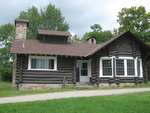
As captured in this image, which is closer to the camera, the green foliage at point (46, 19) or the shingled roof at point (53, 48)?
the shingled roof at point (53, 48)

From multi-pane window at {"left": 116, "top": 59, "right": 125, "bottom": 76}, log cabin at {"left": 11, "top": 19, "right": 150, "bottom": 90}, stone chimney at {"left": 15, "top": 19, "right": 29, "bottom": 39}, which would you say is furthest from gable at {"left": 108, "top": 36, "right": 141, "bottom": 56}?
stone chimney at {"left": 15, "top": 19, "right": 29, "bottom": 39}

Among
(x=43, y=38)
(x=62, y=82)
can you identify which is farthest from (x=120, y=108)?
(x=43, y=38)

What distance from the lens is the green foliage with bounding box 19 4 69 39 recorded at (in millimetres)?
41281

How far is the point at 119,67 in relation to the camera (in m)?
17.3

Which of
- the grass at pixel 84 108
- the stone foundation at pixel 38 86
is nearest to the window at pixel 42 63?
the stone foundation at pixel 38 86

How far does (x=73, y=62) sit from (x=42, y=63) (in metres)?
2.91

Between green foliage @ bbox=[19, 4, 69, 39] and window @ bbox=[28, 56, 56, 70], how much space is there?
25.7 m

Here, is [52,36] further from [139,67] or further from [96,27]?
[96,27]

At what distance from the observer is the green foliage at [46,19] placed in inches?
1625

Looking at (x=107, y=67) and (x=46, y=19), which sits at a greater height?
(x=46, y=19)

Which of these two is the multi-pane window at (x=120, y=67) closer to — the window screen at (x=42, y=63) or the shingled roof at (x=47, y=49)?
the shingled roof at (x=47, y=49)

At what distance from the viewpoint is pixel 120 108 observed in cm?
740

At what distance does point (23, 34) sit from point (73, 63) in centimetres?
660

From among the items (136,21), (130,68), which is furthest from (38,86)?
(136,21)
